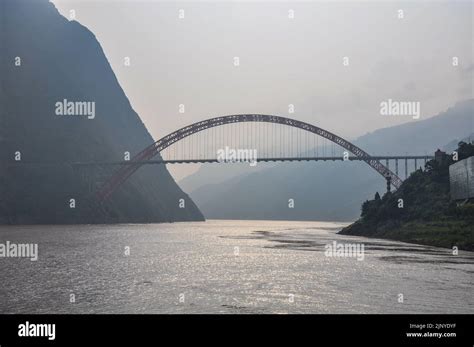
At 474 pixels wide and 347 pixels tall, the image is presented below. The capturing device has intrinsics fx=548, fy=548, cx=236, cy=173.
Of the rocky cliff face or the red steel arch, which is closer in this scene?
the rocky cliff face

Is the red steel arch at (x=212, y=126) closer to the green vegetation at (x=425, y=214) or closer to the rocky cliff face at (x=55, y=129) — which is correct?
the rocky cliff face at (x=55, y=129)

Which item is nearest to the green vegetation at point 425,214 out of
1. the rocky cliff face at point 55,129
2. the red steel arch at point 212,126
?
the red steel arch at point 212,126

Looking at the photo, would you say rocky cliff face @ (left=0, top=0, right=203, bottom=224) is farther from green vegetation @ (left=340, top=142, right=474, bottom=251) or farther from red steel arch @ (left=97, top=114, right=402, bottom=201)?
green vegetation @ (left=340, top=142, right=474, bottom=251)

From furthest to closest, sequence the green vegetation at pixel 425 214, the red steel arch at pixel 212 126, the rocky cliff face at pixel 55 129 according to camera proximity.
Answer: the red steel arch at pixel 212 126 < the rocky cliff face at pixel 55 129 < the green vegetation at pixel 425 214

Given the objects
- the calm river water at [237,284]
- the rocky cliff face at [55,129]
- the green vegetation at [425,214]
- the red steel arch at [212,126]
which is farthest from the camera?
the red steel arch at [212,126]

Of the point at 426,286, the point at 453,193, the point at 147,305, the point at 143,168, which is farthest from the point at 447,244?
the point at 143,168

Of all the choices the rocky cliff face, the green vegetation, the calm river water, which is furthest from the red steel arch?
the calm river water
